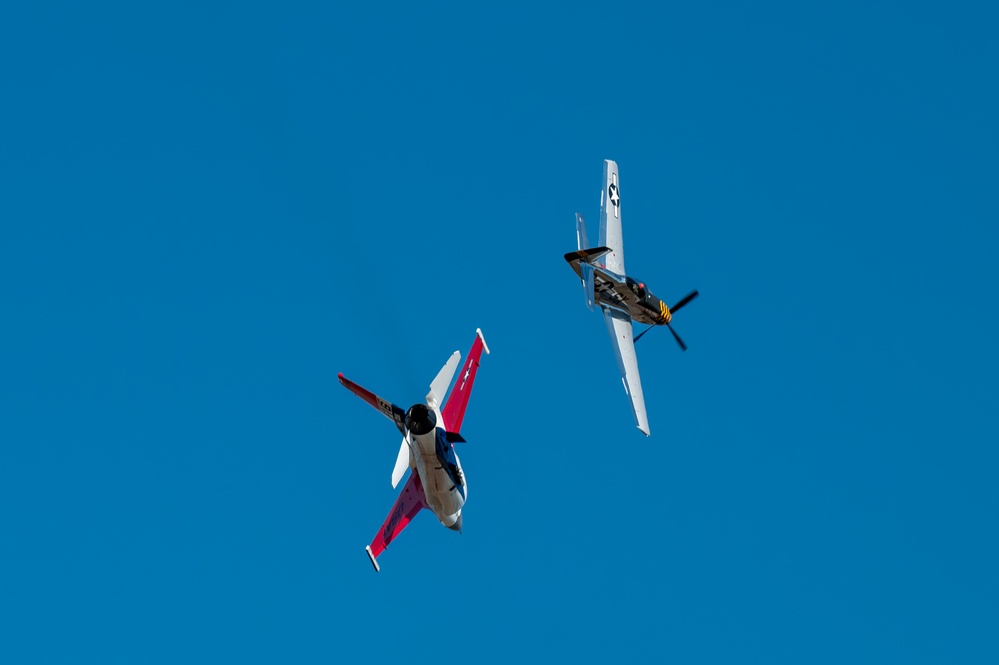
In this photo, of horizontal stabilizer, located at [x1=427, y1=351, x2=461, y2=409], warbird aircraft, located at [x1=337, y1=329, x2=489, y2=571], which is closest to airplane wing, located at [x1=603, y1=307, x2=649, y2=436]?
warbird aircraft, located at [x1=337, y1=329, x2=489, y2=571]

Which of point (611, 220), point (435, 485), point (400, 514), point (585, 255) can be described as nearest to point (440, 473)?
point (435, 485)

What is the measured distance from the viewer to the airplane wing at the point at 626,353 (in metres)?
65.8

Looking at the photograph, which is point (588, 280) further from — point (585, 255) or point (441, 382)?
point (441, 382)

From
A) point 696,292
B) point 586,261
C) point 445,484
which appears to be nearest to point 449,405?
point 445,484

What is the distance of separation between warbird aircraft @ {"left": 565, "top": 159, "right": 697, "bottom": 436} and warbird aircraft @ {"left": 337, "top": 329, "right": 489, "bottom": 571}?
752cm

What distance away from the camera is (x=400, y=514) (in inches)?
2248

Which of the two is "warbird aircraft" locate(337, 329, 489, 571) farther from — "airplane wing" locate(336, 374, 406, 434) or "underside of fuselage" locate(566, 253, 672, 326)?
"underside of fuselage" locate(566, 253, 672, 326)

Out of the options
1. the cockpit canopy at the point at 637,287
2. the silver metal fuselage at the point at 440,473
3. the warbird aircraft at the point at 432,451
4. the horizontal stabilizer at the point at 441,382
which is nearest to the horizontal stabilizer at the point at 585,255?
the cockpit canopy at the point at 637,287

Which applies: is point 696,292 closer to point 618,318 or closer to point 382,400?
point 618,318

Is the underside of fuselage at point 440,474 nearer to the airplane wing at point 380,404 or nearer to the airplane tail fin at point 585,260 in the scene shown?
the airplane wing at point 380,404

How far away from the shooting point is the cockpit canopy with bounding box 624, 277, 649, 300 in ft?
215

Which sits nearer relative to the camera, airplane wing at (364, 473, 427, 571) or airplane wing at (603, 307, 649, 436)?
airplane wing at (364, 473, 427, 571)

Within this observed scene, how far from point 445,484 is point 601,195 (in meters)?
23.8

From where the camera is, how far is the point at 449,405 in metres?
56.6
